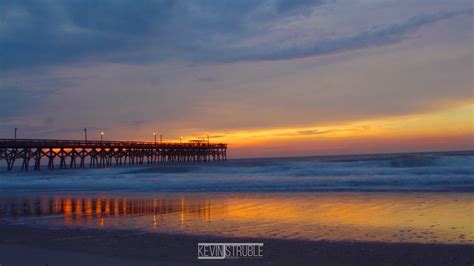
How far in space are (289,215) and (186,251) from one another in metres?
4.59

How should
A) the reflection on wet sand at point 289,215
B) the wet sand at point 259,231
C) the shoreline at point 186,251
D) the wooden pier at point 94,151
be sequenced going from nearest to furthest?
the shoreline at point 186,251
the wet sand at point 259,231
the reflection on wet sand at point 289,215
the wooden pier at point 94,151

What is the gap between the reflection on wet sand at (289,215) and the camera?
916 centimetres

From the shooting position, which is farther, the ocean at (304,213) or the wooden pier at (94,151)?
the wooden pier at (94,151)

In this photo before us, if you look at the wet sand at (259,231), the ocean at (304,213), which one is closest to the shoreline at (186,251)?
the wet sand at (259,231)

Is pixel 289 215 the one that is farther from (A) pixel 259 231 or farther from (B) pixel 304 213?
(A) pixel 259 231

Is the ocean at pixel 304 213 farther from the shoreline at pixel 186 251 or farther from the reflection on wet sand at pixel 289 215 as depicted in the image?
the shoreline at pixel 186 251

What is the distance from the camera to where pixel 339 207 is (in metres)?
13.1

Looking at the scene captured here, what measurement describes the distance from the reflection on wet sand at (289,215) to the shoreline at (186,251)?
22.3 inches

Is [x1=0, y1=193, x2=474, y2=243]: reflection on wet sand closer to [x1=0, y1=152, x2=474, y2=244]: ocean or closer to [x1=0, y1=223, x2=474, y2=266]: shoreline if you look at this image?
[x1=0, y1=152, x2=474, y2=244]: ocean

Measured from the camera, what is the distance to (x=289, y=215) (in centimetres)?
1177

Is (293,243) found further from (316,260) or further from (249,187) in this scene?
(249,187)

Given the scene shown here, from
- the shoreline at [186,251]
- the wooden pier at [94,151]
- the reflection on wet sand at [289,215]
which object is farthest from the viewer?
the wooden pier at [94,151]

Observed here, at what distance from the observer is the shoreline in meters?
6.93

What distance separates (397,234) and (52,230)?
24.2 feet
